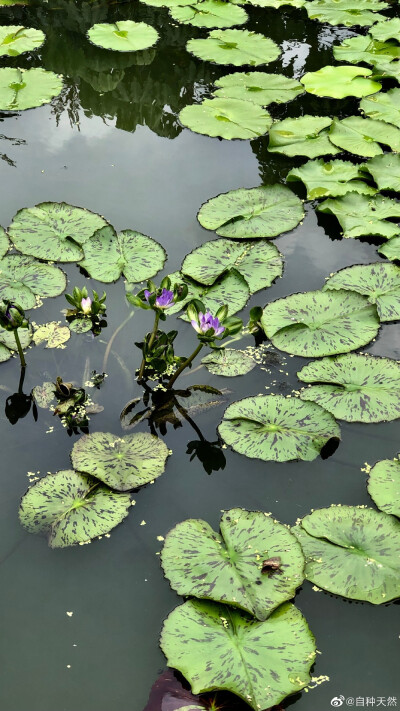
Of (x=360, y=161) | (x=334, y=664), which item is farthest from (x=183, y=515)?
(x=360, y=161)

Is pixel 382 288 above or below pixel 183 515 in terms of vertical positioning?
above

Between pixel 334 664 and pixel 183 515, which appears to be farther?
pixel 183 515

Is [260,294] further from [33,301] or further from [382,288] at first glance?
[33,301]

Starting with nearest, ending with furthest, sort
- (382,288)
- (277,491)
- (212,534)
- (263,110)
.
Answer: (212,534) < (277,491) < (382,288) < (263,110)

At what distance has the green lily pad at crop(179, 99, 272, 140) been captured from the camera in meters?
4.61

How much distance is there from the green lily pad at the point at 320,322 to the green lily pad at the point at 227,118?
1.77 meters

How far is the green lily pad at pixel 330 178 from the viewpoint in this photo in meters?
4.07

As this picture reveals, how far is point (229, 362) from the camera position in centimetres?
316

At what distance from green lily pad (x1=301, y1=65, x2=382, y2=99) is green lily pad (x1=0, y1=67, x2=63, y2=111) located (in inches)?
77.9

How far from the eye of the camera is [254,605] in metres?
2.21

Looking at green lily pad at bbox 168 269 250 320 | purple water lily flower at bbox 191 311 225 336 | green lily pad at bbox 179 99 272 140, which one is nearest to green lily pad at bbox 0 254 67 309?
green lily pad at bbox 168 269 250 320

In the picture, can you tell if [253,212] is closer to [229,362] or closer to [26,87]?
[229,362]

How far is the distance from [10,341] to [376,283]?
76.2 inches

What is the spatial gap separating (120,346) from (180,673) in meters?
1.59
